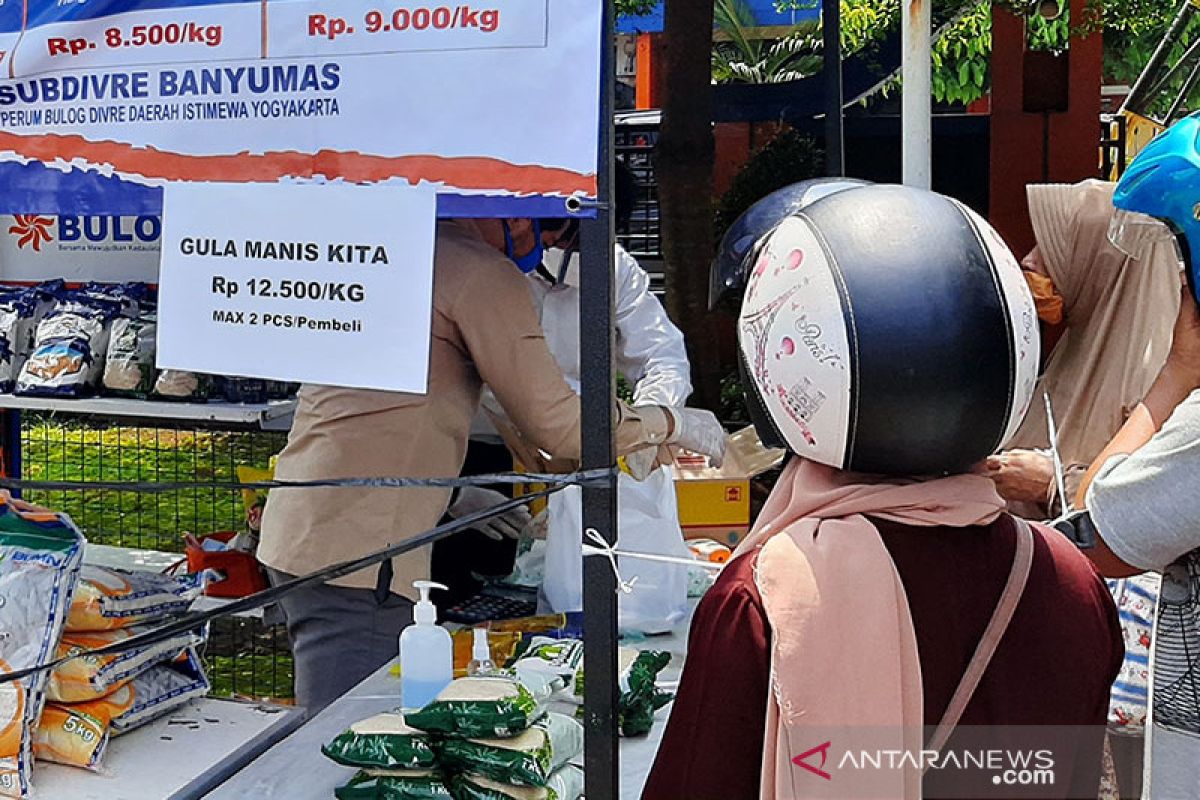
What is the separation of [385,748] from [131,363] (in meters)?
2.26

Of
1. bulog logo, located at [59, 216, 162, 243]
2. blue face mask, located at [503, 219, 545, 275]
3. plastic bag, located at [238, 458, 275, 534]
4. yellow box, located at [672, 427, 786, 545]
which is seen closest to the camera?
blue face mask, located at [503, 219, 545, 275]

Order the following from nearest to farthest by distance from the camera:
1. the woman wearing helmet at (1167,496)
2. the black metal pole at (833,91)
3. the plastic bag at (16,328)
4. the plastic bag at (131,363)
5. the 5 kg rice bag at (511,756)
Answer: the woman wearing helmet at (1167,496)
the 5 kg rice bag at (511,756)
the black metal pole at (833,91)
the plastic bag at (131,363)
the plastic bag at (16,328)

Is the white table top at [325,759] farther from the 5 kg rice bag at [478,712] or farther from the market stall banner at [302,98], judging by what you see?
the market stall banner at [302,98]

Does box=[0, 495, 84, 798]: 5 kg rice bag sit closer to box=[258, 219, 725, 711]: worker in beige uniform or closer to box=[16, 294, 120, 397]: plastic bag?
box=[258, 219, 725, 711]: worker in beige uniform

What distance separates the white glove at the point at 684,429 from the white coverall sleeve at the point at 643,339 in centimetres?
72

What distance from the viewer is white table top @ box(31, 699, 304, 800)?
2.08m

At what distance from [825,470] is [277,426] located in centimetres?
271

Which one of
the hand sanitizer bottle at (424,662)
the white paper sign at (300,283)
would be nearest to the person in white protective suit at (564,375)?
the hand sanitizer bottle at (424,662)

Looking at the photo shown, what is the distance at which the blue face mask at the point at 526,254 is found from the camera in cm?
254

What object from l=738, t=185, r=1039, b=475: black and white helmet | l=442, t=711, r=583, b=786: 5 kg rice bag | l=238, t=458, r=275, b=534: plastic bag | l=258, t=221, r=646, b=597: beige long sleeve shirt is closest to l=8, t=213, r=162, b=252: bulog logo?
l=238, t=458, r=275, b=534: plastic bag

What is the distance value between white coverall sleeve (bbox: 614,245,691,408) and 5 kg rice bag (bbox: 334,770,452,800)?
165 cm

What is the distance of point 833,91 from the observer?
376 centimetres

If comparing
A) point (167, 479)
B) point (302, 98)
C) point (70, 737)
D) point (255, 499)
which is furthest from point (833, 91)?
point (167, 479)

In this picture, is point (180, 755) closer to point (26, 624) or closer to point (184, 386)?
point (26, 624)
